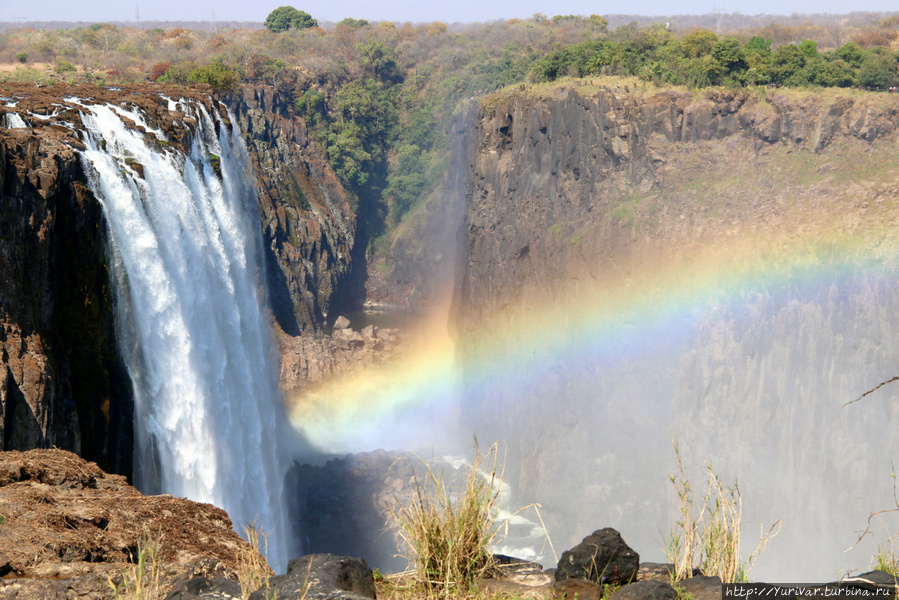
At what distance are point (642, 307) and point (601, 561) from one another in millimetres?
38109

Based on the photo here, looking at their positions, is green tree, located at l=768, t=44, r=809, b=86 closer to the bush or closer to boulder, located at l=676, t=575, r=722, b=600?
the bush

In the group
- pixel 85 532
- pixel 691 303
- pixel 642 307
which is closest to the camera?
pixel 85 532

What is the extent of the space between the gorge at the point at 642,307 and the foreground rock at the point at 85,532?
14.3 metres

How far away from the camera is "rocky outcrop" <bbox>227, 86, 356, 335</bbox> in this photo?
60938 mm

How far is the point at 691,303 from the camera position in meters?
43.9

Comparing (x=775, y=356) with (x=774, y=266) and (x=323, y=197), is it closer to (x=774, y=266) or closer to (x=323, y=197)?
(x=774, y=266)

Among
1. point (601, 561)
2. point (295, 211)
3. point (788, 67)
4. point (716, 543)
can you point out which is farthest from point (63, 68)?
point (716, 543)

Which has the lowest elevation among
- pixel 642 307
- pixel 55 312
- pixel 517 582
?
pixel 642 307

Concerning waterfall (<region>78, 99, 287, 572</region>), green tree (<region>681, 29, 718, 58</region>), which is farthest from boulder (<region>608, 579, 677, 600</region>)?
green tree (<region>681, 29, 718, 58</region>)

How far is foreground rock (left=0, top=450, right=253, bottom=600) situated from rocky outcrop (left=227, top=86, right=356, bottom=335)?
48474mm

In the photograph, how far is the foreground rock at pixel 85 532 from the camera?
7.44 m

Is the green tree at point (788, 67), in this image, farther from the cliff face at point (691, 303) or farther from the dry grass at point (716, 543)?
the dry grass at point (716, 543)

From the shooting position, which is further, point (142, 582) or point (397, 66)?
point (397, 66)

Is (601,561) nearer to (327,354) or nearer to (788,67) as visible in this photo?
(327,354)
